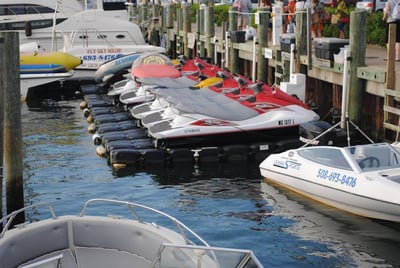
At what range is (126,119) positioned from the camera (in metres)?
19.5

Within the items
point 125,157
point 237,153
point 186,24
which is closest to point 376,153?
point 237,153

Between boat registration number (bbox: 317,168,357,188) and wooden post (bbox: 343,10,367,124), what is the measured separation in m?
3.74

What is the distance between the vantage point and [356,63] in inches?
627

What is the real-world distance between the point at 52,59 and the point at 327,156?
1513 cm

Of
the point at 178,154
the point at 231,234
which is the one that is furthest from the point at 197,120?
the point at 231,234

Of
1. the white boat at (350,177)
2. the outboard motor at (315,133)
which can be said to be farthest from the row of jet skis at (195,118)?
the white boat at (350,177)

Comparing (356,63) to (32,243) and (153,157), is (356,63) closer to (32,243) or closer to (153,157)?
(153,157)

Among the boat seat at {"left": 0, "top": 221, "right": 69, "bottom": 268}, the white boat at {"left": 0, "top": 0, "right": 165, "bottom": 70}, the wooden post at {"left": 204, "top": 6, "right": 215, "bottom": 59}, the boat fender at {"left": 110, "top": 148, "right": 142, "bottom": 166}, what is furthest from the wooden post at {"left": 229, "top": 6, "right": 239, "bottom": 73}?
the boat seat at {"left": 0, "top": 221, "right": 69, "bottom": 268}

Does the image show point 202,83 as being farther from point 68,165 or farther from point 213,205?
point 213,205

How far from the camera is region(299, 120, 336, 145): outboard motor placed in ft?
49.3

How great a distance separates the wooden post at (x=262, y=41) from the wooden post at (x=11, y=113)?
37.2ft

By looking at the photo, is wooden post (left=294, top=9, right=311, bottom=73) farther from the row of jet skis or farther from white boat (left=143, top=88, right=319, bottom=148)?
white boat (left=143, top=88, right=319, bottom=148)

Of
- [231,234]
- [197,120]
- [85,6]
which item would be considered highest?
[85,6]

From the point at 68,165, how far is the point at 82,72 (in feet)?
42.8
